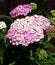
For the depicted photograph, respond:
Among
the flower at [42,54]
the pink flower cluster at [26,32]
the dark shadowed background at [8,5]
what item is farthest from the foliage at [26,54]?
the dark shadowed background at [8,5]

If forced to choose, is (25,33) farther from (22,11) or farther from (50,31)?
(22,11)

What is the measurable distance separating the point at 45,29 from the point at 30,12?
1.61ft

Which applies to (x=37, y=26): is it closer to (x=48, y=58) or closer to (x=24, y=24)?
(x=24, y=24)

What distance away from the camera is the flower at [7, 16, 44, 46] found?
2.58 meters

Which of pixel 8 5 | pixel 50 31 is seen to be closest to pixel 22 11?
pixel 50 31

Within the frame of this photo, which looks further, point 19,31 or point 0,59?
point 0,59

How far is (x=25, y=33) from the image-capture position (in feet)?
8.54

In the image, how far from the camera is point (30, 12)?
3182mm

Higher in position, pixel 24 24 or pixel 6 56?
pixel 24 24

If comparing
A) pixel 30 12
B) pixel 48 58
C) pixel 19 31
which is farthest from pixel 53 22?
pixel 19 31

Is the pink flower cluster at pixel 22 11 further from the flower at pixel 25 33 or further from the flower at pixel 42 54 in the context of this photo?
the flower at pixel 42 54

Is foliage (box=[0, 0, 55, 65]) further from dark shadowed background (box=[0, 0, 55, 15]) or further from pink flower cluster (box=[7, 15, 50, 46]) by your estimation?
dark shadowed background (box=[0, 0, 55, 15])

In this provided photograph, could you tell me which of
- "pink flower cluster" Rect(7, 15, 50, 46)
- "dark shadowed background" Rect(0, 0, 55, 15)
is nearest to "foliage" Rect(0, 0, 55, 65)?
"pink flower cluster" Rect(7, 15, 50, 46)

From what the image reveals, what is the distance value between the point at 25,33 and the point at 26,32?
0.01 m
